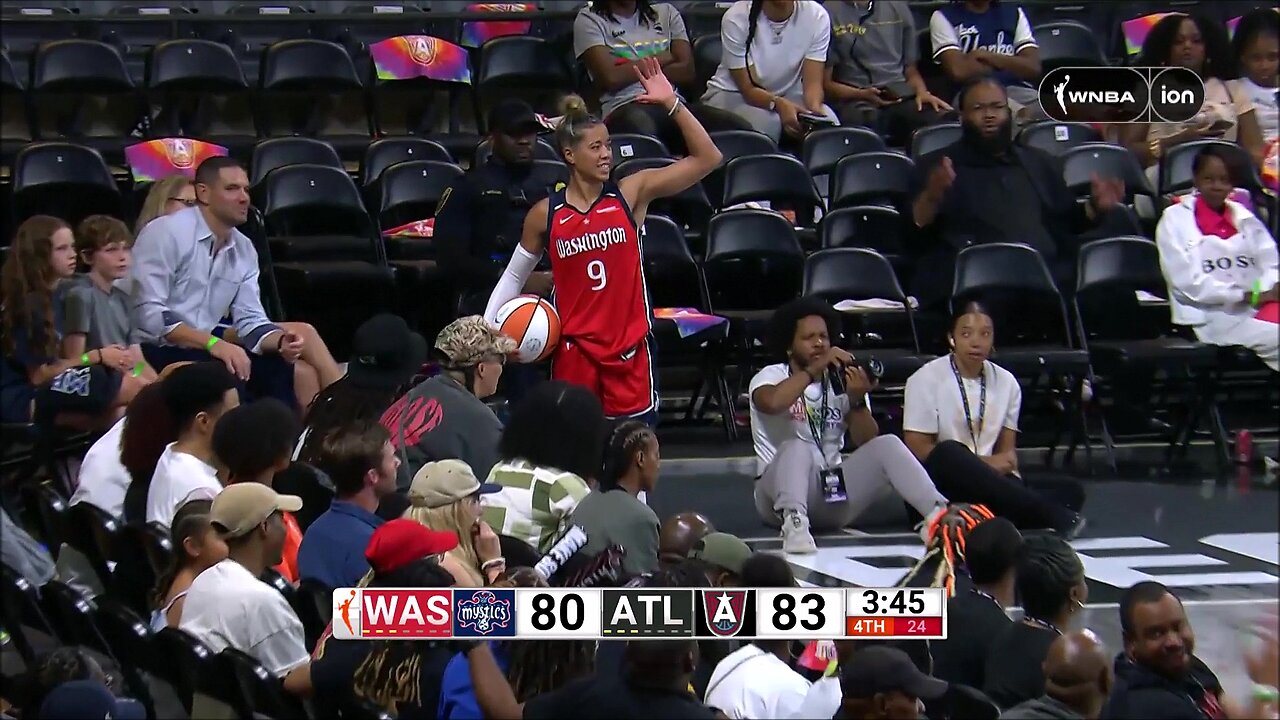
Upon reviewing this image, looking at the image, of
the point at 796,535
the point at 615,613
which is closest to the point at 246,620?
the point at 615,613

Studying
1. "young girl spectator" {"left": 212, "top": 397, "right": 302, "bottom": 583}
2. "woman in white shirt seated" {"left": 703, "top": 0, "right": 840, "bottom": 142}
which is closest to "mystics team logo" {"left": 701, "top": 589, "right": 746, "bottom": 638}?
"young girl spectator" {"left": 212, "top": 397, "right": 302, "bottom": 583}

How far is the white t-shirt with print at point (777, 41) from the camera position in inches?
266

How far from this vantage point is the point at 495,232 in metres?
5.15

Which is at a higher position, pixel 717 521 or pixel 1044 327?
pixel 1044 327

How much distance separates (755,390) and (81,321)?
1.76 meters

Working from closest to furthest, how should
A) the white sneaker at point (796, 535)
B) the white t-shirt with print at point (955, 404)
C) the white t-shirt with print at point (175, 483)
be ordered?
the white t-shirt with print at point (175, 483) < the white sneaker at point (796, 535) < the white t-shirt with print at point (955, 404)

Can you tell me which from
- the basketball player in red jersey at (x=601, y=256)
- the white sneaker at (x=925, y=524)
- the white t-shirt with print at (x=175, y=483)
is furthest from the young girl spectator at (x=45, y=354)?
the white sneaker at (x=925, y=524)

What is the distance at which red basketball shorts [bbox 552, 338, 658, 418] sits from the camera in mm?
4422

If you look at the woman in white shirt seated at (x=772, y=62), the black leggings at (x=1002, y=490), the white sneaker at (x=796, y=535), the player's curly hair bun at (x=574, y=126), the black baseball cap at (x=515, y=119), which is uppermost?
the woman in white shirt seated at (x=772, y=62)

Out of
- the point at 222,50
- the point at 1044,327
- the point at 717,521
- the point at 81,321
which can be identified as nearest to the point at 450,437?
the point at 717,521

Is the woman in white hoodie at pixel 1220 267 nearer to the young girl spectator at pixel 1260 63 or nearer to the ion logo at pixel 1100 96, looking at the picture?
the young girl spectator at pixel 1260 63

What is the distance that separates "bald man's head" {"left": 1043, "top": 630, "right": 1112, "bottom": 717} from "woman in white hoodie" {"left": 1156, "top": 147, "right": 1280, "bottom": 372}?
8.88 ft

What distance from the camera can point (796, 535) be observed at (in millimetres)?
4594

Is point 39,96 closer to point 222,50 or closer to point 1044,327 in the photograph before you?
point 222,50
